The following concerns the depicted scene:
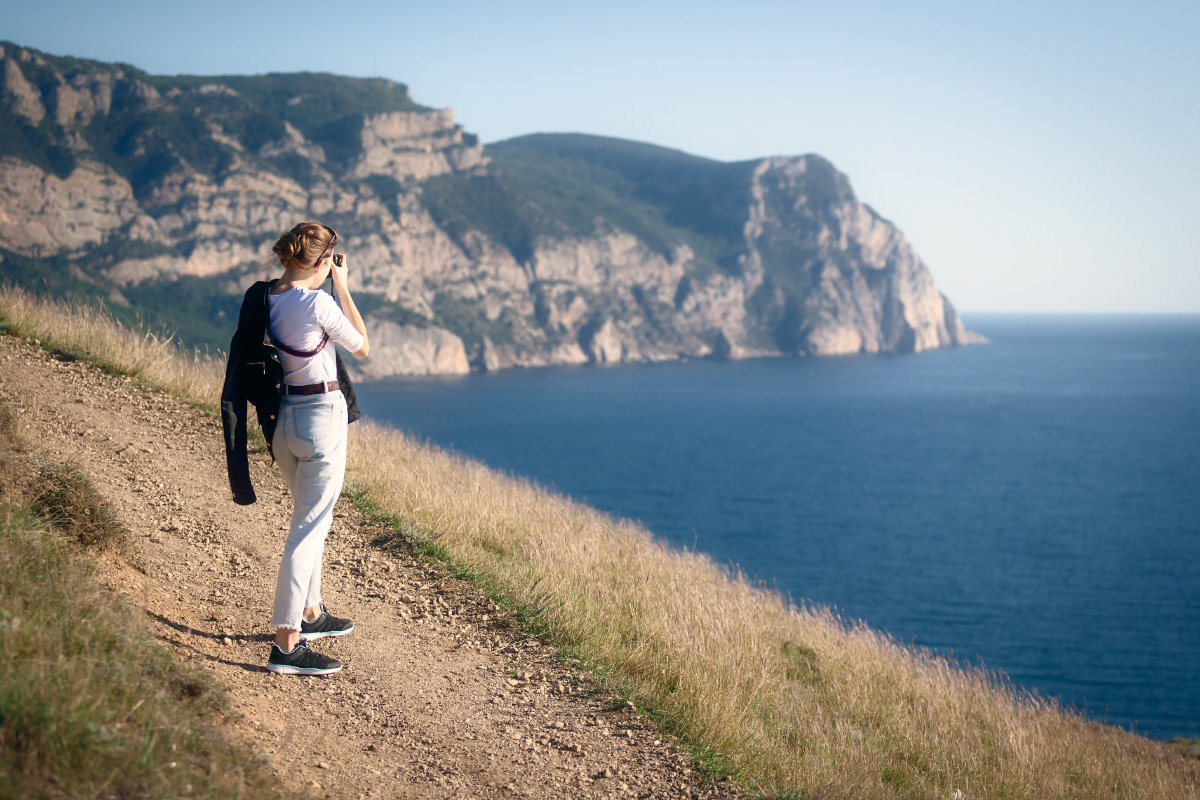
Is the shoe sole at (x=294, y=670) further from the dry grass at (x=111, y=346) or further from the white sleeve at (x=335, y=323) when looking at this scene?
the dry grass at (x=111, y=346)

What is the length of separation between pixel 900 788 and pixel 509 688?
284cm

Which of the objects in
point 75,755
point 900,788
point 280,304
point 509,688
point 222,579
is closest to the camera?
point 75,755

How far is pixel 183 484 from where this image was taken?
6133 millimetres

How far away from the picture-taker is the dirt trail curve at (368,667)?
341 centimetres

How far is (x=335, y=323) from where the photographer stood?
371 cm

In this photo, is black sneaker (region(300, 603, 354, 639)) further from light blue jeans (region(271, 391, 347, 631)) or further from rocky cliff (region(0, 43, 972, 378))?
rocky cliff (region(0, 43, 972, 378))

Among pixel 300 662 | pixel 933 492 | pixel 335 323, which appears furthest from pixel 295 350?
pixel 933 492

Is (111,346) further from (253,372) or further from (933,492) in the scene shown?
(933,492)

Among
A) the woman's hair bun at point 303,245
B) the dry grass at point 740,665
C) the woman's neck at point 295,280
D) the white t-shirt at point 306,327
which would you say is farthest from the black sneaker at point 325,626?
the woman's hair bun at point 303,245

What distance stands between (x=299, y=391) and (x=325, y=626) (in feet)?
4.62

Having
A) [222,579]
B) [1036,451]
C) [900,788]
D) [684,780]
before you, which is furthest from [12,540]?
[1036,451]

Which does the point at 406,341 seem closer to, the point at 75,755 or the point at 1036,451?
the point at 1036,451

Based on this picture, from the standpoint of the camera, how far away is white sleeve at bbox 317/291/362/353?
145 inches

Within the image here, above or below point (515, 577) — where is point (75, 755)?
above
